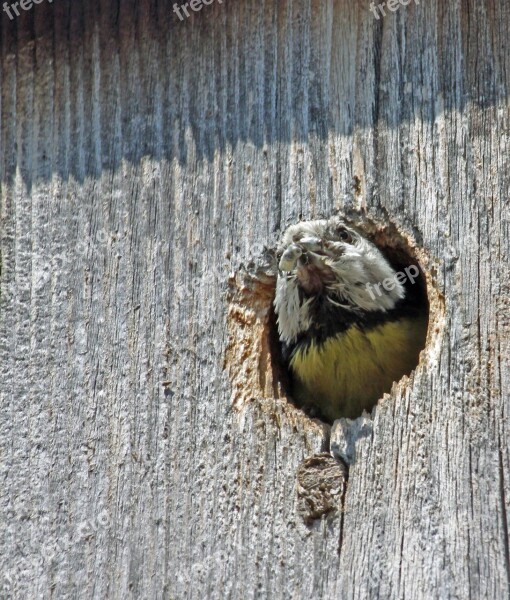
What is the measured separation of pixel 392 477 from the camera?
282 cm

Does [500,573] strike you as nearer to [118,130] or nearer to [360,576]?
[360,576]

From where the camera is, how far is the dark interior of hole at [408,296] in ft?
11.4

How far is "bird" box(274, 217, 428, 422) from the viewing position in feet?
12.3

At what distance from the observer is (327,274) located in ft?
12.6

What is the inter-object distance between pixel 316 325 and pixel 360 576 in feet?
4.50

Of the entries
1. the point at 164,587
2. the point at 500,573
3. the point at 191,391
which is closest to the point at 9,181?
the point at 191,391

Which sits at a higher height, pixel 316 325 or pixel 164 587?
pixel 316 325

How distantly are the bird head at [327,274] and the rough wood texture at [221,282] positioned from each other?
103 mm

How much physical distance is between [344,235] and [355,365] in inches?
25.6
